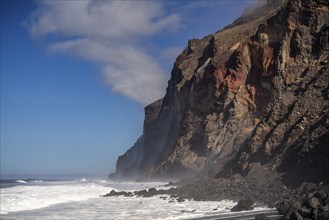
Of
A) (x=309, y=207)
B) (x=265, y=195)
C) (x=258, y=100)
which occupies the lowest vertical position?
(x=309, y=207)

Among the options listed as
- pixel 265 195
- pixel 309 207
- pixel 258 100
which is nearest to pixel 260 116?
pixel 258 100

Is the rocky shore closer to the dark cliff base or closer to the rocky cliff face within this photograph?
the dark cliff base

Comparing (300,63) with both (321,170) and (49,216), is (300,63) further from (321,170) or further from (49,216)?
(49,216)

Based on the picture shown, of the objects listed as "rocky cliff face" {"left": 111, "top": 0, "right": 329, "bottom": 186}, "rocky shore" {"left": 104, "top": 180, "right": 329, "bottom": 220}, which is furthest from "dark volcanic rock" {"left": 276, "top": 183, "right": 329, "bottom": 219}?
"rocky cliff face" {"left": 111, "top": 0, "right": 329, "bottom": 186}

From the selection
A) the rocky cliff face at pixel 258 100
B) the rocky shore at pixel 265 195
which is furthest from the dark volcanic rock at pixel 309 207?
the rocky cliff face at pixel 258 100

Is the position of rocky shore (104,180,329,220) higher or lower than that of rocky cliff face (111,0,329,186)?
lower

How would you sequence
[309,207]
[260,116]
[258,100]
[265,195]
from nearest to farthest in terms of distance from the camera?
1. [309,207]
2. [265,195]
3. [260,116]
4. [258,100]

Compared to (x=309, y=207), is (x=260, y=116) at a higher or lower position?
higher

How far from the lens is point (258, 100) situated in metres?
48.2

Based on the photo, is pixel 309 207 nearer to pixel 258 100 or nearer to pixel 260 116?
pixel 260 116

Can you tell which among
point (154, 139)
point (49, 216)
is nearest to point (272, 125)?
point (49, 216)

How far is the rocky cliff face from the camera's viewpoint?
32344mm

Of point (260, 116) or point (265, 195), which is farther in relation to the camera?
point (260, 116)

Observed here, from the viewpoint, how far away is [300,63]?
134ft
